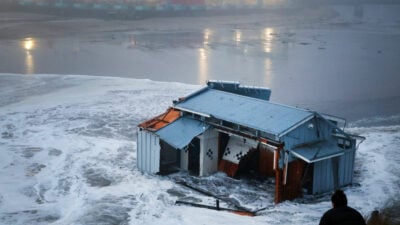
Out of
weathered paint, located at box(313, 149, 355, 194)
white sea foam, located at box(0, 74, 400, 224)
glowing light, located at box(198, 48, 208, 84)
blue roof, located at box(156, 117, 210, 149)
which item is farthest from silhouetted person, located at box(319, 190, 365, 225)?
glowing light, located at box(198, 48, 208, 84)

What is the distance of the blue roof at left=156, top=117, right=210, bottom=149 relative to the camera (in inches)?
460

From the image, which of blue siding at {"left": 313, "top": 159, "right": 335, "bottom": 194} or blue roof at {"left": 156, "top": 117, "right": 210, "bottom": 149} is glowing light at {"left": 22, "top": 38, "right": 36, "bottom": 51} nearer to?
blue roof at {"left": 156, "top": 117, "right": 210, "bottom": 149}

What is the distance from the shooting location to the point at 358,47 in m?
39.8

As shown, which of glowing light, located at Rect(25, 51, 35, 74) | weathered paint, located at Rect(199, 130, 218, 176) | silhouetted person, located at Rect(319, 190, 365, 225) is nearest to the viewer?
silhouetted person, located at Rect(319, 190, 365, 225)

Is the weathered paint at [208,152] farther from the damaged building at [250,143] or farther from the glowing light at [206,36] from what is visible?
the glowing light at [206,36]

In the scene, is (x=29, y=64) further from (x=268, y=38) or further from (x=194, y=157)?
(x=268, y=38)

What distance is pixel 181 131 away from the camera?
12.0m

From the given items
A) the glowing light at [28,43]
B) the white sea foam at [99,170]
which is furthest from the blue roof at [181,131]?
the glowing light at [28,43]

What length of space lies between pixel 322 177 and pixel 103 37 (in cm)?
3499

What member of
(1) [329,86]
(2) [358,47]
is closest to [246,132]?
(1) [329,86]

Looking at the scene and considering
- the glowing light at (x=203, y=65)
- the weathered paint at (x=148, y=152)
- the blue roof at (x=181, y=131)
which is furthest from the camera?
the glowing light at (x=203, y=65)

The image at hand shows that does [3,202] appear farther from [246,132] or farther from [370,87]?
[370,87]

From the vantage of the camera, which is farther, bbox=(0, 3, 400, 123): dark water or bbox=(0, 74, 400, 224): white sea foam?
bbox=(0, 3, 400, 123): dark water

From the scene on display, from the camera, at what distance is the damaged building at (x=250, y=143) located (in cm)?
1067
